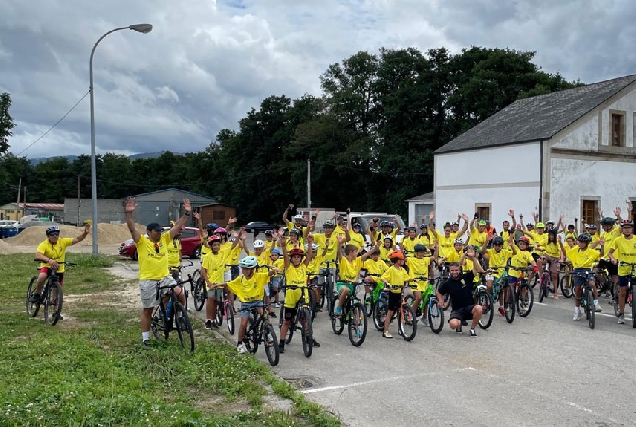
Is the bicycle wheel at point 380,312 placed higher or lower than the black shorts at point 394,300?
lower

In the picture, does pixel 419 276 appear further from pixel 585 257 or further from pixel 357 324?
pixel 585 257

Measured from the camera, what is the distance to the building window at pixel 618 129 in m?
29.6

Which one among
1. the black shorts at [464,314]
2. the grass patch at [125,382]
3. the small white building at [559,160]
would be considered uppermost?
the small white building at [559,160]

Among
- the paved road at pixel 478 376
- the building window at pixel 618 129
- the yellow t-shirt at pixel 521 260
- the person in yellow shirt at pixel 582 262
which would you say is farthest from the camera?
the building window at pixel 618 129

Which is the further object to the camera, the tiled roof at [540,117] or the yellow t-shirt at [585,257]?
the tiled roof at [540,117]

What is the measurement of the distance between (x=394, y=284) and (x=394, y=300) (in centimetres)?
27

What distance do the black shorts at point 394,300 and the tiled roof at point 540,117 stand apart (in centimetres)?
1937

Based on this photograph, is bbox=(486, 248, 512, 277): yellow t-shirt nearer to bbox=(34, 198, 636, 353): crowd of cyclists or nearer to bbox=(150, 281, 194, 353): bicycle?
bbox=(34, 198, 636, 353): crowd of cyclists

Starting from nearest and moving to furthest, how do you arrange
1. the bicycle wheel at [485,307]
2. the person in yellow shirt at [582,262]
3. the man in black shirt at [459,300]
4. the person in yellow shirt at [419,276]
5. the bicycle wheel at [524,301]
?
1. the man in black shirt at [459,300]
2. the person in yellow shirt at [419,276]
3. the bicycle wheel at [485,307]
4. the person in yellow shirt at [582,262]
5. the bicycle wheel at [524,301]

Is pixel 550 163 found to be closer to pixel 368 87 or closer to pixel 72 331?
pixel 72 331

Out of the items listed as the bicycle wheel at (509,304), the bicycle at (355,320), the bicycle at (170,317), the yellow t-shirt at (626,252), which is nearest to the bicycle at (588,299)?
the yellow t-shirt at (626,252)

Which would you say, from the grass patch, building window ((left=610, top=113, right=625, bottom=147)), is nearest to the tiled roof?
building window ((left=610, top=113, right=625, bottom=147))

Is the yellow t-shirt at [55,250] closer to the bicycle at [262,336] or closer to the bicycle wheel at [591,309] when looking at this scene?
the bicycle at [262,336]

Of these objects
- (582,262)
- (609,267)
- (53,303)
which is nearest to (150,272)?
(53,303)
